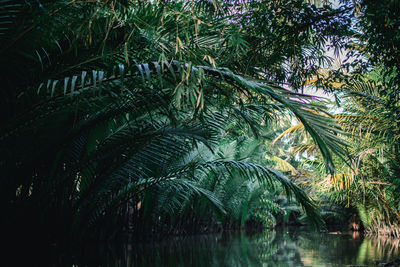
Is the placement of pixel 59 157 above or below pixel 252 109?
below

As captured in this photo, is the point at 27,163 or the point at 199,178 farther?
the point at 199,178

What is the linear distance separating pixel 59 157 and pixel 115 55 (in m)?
1.64

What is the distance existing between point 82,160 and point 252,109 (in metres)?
2.52

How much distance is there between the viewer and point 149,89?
9.39 ft

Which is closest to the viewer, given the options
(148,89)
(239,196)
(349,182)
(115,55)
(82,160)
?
(148,89)

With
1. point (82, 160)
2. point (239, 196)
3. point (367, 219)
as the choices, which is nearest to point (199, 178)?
point (239, 196)

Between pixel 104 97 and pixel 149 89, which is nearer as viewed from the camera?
pixel 149 89

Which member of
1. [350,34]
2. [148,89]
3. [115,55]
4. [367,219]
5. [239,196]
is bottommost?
[367,219]

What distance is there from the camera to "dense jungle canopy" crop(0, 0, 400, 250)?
107 inches

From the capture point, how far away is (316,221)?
4.11 m

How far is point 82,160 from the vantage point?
4.41 metres

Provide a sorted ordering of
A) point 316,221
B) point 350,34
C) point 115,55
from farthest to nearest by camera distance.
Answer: point 350,34
point 316,221
point 115,55

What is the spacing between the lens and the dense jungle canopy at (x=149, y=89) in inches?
107

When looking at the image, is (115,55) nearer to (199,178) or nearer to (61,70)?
(61,70)
